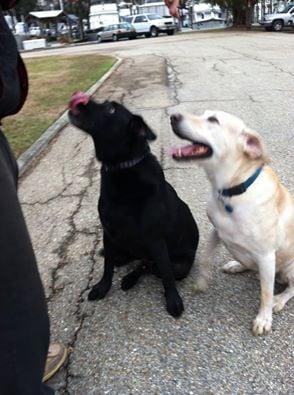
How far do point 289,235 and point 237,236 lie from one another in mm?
352

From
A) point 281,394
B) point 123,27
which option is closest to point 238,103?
point 281,394

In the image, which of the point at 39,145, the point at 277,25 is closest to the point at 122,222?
the point at 39,145

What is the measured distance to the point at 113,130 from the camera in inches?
98.0

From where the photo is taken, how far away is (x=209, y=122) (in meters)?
2.38

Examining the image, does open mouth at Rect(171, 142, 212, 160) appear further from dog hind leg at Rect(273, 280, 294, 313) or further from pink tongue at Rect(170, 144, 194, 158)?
dog hind leg at Rect(273, 280, 294, 313)

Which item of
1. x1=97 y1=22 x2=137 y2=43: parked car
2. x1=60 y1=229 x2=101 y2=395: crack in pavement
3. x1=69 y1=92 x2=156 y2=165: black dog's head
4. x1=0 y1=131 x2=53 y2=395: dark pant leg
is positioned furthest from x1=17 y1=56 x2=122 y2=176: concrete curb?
x1=97 y1=22 x2=137 y2=43: parked car

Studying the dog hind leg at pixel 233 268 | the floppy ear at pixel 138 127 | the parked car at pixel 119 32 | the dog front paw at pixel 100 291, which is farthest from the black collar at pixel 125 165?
the parked car at pixel 119 32

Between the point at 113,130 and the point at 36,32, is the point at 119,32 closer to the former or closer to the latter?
the point at 36,32

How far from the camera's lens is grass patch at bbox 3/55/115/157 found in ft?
21.9

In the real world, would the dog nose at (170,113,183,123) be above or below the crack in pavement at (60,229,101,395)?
above

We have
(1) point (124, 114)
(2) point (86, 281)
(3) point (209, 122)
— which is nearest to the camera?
(3) point (209, 122)

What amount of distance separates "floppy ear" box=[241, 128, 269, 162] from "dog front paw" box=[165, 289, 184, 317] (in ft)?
3.27

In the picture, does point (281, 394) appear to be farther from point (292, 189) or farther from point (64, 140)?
point (64, 140)

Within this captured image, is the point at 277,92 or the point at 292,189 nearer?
the point at 292,189
